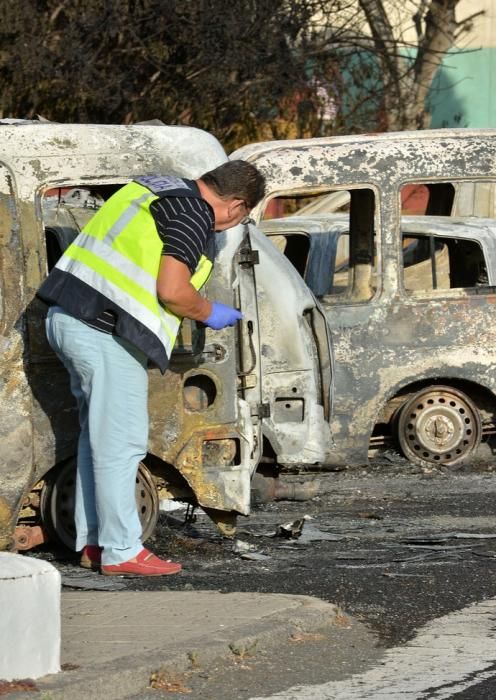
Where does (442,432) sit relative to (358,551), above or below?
above

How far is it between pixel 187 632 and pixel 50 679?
799 mm

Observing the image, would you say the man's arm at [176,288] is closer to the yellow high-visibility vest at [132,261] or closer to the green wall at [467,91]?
the yellow high-visibility vest at [132,261]

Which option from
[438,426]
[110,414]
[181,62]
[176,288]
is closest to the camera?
[176,288]

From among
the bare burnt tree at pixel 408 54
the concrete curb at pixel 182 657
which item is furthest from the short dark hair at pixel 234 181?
the bare burnt tree at pixel 408 54

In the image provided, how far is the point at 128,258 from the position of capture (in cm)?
671

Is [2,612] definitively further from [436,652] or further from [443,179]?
[443,179]

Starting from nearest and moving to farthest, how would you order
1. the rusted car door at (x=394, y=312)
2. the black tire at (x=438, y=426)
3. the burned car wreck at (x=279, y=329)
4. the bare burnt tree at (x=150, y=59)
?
the burned car wreck at (x=279, y=329) < the rusted car door at (x=394, y=312) < the black tire at (x=438, y=426) < the bare burnt tree at (x=150, y=59)

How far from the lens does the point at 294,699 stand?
5027 millimetres

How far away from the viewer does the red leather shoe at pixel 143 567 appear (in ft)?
22.6

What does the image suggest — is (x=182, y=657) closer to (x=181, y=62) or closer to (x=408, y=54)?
(x=181, y=62)

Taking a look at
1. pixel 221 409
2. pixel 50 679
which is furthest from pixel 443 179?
pixel 50 679

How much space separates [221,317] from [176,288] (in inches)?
13.8

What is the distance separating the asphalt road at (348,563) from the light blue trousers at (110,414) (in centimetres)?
24

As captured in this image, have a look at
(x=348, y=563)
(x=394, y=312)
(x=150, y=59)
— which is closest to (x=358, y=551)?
(x=348, y=563)
